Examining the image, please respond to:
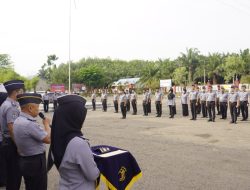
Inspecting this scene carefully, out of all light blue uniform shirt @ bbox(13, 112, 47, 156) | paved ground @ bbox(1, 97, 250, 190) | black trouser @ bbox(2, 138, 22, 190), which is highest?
light blue uniform shirt @ bbox(13, 112, 47, 156)

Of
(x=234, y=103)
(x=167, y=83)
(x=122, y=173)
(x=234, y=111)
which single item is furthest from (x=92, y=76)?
(x=122, y=173)

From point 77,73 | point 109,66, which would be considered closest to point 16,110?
point 77,73

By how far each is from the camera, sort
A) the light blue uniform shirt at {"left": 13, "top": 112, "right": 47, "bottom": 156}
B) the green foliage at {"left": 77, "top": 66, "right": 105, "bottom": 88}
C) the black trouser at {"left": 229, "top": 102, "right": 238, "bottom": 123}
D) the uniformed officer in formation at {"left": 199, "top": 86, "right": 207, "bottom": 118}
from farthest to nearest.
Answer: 1. the green foliage at {"left": 77, "top": 66, "right": 105, "bottom": 88}
2. the uniformed officer in formation at {"left": 199, "top": 86, "right": 207, "bottom": 118}
3. the black trouser at {"left": 229, "top": 102, "right": 238, "bottom": 123}
4. the light blue uniform shirt at {"left": 13, "top": 112, "right": 47, "bottom": 156}

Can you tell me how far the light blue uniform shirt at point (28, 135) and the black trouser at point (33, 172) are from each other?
0.07 metres

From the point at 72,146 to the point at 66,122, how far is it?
200 mm

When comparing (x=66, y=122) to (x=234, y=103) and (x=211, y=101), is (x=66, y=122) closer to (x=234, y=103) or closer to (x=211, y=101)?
(x=234, y=103)

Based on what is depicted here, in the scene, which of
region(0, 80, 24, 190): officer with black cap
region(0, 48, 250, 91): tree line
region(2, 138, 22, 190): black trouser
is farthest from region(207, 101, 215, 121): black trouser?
region(0, 48, 250, 91): tree line

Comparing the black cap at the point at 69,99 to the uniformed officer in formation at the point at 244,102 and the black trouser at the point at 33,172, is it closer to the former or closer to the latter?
the black trouser at the point at 33,172

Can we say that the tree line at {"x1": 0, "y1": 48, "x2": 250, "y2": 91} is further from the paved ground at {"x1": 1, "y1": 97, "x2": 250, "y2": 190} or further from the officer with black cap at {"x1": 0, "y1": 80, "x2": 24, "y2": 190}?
the officer with black cap at {"x1": 0, "y1": 80, "x2": 24, "y2": 190}

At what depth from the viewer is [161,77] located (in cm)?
6456

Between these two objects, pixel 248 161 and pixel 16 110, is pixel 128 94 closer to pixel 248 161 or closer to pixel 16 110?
pixel 248 161

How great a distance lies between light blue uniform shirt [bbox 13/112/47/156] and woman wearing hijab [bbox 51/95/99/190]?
102 cm

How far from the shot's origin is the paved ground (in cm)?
641

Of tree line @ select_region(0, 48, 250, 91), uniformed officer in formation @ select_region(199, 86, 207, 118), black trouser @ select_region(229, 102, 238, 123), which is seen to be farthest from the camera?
tree line @ select_region(0, 48, 250, 91)
